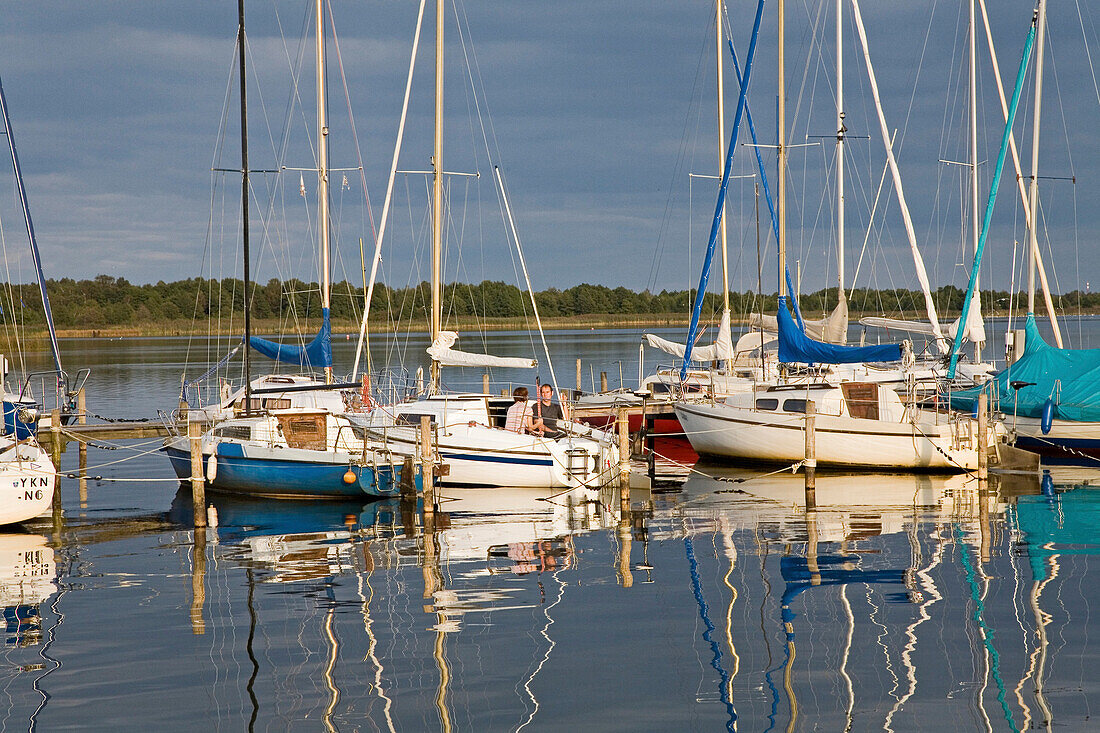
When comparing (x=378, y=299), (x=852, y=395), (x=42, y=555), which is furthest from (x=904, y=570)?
(x=378, y=299)

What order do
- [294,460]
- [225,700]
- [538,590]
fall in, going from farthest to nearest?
[294,460], [538,590], [225,700]

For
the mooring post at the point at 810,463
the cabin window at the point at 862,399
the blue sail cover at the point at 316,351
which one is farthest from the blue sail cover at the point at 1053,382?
the blue sail cover at the point at 316,351

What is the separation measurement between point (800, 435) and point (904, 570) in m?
10.6

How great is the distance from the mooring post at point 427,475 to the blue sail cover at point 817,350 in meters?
10.4

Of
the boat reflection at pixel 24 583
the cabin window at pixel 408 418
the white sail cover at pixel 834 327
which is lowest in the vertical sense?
the boat reflection at pixel 24 583

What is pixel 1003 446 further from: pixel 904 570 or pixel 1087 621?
pixel 1087 621

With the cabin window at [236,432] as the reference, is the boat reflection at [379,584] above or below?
below

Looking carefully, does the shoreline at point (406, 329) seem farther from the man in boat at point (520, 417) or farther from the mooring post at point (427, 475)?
the mooring post at point (427, 475)

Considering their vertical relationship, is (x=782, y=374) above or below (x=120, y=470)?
above

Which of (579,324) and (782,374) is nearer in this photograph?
(782,374)

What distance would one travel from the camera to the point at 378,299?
105188 mm

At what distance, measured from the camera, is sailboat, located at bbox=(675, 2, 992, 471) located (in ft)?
81.9

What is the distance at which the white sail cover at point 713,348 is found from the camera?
3384 cm

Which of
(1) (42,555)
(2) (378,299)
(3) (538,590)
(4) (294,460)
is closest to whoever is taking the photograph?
(3) (538,590)
